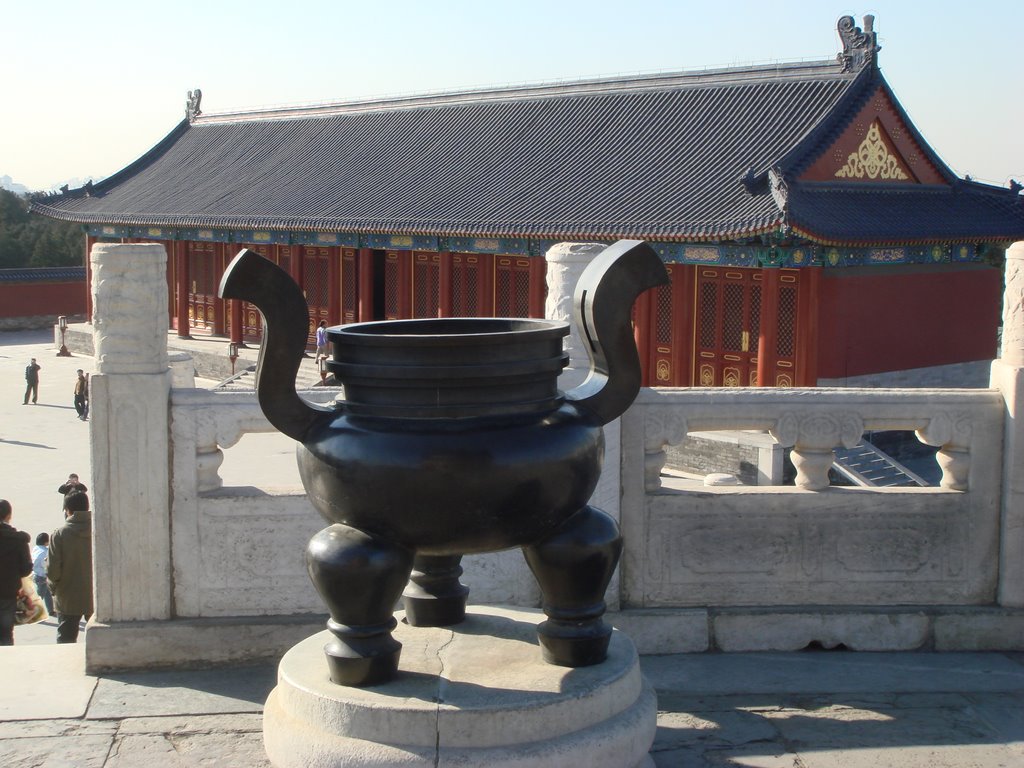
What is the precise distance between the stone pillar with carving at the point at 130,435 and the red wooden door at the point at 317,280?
19927 mm

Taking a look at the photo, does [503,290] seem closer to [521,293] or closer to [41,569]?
[521,293]

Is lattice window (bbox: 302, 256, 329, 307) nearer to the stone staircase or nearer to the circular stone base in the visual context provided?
the stone staircase

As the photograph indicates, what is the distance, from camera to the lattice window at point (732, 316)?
16.6m

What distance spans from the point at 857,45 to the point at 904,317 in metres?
3.97

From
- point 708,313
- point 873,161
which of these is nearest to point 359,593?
point 708,313

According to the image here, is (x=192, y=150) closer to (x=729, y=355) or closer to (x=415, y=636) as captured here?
(x=729, y=355)

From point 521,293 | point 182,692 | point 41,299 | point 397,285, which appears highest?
point 397,285

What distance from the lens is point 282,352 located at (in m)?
3.24

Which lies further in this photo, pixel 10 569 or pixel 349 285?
pixel 349 285

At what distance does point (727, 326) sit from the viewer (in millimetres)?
16750

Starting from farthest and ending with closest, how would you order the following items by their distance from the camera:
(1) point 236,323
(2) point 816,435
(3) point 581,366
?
(1) point 236,323 < (2) point 816,435 < (3) point 581,366

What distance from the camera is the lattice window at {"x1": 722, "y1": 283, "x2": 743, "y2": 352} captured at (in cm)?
1659

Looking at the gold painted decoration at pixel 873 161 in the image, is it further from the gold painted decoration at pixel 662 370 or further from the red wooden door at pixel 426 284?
the red wooden door at pixel 426 284

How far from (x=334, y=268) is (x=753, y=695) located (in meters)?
20.2
